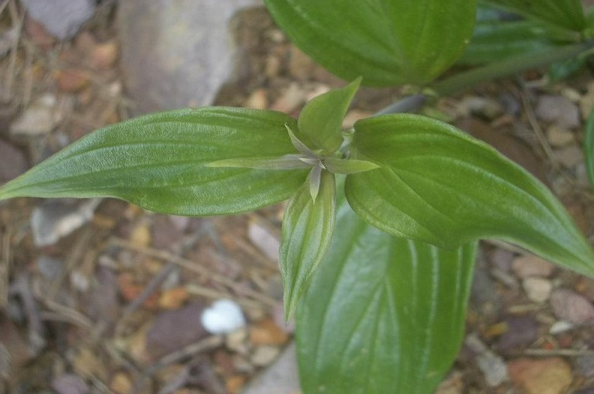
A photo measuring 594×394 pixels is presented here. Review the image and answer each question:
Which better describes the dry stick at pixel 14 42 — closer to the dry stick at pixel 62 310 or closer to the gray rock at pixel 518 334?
the dry stick at pixel 62 310

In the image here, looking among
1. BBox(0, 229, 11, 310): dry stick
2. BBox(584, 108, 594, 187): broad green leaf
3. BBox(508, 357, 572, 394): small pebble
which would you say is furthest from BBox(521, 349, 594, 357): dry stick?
BBox(0, 229, 11, 310): dry stick

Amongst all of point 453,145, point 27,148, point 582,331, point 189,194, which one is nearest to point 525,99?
point 582,331

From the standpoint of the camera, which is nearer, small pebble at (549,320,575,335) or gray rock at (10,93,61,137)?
small pebble at (549,320,575,335)

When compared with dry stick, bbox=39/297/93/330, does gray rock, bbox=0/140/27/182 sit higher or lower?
higher

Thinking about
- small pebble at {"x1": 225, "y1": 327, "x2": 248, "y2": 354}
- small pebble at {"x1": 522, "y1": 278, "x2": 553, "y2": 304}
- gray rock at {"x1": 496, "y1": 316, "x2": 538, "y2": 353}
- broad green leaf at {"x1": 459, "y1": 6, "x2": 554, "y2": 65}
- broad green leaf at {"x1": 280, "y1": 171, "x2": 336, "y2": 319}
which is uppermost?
broad green leaf at {"x1": 459, "y1": 6, "x2": 554, "y2": 65}

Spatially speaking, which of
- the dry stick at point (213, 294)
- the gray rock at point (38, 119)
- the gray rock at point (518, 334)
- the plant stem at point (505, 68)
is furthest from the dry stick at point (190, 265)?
the plant stem at point (505, 68)

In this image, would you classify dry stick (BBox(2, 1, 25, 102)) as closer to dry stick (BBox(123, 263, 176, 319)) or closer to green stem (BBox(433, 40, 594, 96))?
dry stick (BBox(123, 263, 176, 319))

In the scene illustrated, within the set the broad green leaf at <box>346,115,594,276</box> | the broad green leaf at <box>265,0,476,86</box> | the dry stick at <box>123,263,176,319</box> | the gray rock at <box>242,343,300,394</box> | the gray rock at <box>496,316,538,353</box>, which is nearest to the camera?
the broad green leaf at <box>346,115,594,276</box>
